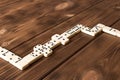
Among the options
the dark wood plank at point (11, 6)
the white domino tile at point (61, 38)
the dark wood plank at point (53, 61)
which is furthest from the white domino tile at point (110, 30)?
the dark wood plank at point (11, 6)

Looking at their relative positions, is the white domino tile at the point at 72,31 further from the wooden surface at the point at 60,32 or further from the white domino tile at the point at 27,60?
the white domino tile at the point at 27,60

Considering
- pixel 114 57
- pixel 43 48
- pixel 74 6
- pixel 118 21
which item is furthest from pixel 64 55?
pixel 74 6

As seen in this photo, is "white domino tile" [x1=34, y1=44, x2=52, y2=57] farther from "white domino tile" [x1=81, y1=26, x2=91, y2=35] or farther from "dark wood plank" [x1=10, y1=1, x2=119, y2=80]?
"white domino tile" [x1=81, y1=26, x2=91, y2=35]

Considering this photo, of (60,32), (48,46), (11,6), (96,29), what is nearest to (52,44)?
(48,46)

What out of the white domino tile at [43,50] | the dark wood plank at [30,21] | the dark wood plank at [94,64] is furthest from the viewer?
the dark wood plank at [30,21]

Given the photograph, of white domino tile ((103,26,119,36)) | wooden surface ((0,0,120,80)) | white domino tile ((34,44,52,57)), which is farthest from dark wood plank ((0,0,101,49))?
white domino tile ((103,26,119,36))

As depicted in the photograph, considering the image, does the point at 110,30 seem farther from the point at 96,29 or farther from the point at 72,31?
the point at 72,31
